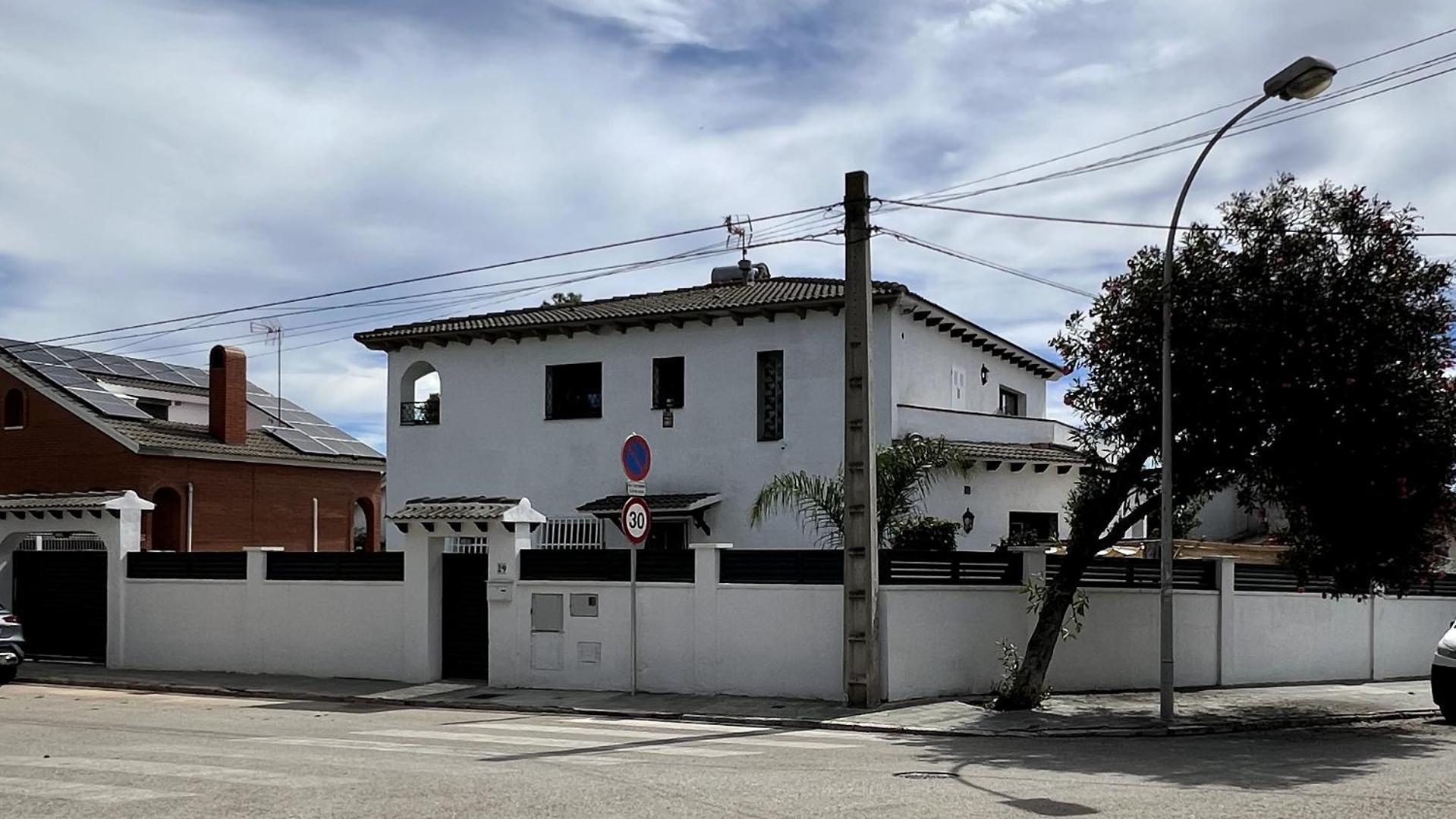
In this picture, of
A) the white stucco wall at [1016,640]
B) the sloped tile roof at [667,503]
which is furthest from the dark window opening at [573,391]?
the white stucco wall at [1016,640]

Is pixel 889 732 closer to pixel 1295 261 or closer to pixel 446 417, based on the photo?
pixel 1295 261

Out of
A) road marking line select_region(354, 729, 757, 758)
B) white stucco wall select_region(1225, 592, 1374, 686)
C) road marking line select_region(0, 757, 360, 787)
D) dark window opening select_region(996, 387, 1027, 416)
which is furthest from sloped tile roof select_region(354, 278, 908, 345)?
road marking line select_region(0, 757, 360, 787)

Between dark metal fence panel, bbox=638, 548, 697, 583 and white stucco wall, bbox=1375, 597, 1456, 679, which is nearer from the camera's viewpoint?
dark metal fence panel, bbox=638, 548, 697, 583

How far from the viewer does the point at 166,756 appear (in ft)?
39.3

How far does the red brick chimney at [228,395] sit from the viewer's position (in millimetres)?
31734

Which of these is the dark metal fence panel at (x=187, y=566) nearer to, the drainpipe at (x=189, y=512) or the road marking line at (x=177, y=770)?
the drainpipe at (x=189, y=512)

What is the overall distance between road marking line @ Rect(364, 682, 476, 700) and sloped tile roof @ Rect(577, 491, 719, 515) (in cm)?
758

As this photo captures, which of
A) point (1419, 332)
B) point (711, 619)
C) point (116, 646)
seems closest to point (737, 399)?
point (711, 619)

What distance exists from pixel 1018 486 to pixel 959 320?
371 cm

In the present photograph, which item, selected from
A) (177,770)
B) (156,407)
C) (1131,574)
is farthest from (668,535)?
(177,770)

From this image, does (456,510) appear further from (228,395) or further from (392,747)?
(228,395)

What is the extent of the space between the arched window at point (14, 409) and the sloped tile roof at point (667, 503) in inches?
518

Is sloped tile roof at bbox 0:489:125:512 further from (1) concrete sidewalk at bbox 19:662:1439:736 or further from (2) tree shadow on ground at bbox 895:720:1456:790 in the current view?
(2) tree shadow on ground at bbox 895:720:1456:790

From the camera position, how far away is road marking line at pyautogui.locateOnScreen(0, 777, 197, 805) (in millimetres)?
9633
